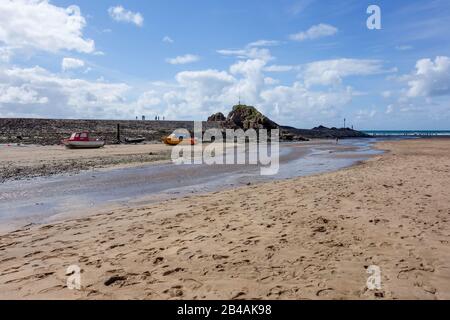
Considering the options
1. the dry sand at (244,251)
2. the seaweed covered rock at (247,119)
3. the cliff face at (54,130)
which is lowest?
the dry sand at (244,251)

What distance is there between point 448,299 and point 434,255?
1578mm

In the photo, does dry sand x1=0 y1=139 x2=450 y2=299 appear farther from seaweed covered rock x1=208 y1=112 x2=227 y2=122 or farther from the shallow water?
seaweed covered rock x1=208 y1=112 x2=227 y2=122

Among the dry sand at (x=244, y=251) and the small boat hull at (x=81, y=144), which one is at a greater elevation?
the small boat hull at (x=81, y=144)

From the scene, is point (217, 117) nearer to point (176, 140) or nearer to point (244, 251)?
point (176, 140)

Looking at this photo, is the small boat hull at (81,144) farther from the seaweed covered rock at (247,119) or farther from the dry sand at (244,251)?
the seaweed covered rock at (247,119)

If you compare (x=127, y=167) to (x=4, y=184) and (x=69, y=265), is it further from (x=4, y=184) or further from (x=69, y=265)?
(x=69, y=265)

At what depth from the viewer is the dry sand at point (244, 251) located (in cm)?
475

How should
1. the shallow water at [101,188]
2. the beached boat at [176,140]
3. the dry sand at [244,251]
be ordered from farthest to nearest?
the beached boat at [176,140] < the shallow water at [101,188] < the dry sand at [244,251]

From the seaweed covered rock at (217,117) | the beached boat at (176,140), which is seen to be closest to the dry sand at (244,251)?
the beached boat at (176,140)

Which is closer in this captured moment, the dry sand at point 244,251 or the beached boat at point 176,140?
the dry sand at point 244,251

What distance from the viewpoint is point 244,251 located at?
20.2ft

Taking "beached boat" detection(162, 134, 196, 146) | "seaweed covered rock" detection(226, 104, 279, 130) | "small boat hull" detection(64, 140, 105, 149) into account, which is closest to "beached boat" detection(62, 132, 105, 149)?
"small boat hull" detection(64, 140, 105, 149)
